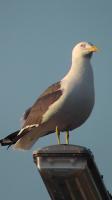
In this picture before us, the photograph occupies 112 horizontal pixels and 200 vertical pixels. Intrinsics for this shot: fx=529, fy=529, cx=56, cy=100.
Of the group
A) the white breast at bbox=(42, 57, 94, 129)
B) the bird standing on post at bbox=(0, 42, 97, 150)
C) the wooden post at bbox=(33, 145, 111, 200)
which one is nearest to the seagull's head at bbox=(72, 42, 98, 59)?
the bird standing on post at bbox=(0, 42, 97, 150)

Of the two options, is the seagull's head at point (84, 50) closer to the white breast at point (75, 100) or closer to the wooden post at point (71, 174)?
the white breast at point (75, 100)

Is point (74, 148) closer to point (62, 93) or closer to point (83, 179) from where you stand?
point (83, 179)

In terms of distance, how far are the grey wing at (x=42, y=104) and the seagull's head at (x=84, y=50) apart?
0.55m

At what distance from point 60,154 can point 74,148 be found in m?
0.10

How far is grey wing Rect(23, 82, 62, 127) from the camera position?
7.16 m

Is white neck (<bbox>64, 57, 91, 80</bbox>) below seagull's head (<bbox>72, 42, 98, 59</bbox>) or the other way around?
below

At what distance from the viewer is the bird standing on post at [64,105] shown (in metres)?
6.62

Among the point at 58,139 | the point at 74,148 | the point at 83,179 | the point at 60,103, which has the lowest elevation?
the point at 83,179

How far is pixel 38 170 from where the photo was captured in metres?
3.39

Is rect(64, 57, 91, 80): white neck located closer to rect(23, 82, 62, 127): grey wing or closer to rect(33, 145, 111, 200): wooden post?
rect(23, 82, 62, 127): grey wing

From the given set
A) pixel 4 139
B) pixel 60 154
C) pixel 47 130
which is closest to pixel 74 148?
pixel 60 154

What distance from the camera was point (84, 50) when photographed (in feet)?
24.6

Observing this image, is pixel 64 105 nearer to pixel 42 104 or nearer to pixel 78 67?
pixel 78 67

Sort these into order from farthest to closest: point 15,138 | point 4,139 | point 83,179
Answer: point 15,138
point 4,139
point 83,179
